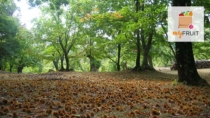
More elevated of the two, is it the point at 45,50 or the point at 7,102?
the point at 45,50

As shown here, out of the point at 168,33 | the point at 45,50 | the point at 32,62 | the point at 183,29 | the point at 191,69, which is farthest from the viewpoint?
the point at 32,62

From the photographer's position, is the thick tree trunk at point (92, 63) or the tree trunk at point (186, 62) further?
the thick tree trunk at point (92, 63)

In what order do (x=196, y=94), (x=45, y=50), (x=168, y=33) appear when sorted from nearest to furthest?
(x=196, y=94), (x=168, y=33), (x=45, y=50)

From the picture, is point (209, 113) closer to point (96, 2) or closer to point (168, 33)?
point (168, 33)

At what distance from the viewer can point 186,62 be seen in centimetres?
593

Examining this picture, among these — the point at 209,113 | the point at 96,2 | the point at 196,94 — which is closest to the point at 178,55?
the point at 196,94

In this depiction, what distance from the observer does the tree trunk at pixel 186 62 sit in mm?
5905

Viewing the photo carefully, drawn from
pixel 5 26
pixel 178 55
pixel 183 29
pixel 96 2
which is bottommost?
pixel 178 55

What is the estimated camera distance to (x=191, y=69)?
596 centimetres

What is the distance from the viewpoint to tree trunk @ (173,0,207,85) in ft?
19.4

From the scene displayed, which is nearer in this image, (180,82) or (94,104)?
(94,104)

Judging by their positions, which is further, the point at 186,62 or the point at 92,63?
the point at 92,63

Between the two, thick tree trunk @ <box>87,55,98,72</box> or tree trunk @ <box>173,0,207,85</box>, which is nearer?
tree trunk @ <box>173,0,207,85</box>

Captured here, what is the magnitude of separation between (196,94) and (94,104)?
261cm
